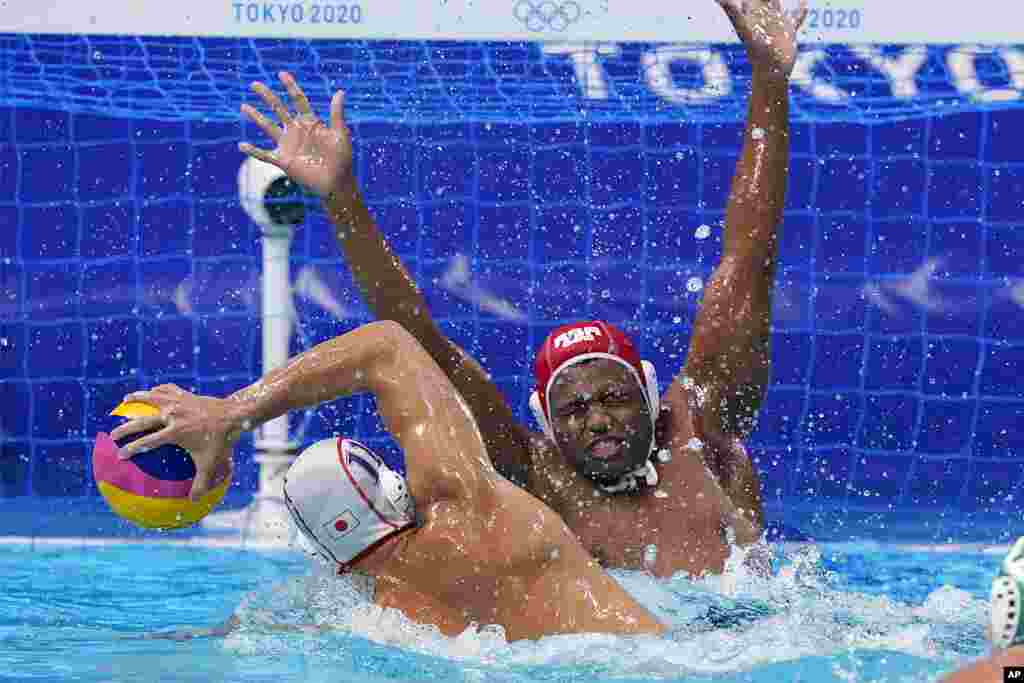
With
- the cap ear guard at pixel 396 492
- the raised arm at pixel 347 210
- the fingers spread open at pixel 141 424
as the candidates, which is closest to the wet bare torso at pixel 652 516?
the raised arm at pixel 347 210

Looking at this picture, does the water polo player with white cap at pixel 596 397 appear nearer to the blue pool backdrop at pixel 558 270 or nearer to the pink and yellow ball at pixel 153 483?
the pink and yellow ball at pixel 153 483

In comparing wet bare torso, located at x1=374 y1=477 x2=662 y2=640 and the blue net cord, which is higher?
the blue net cord

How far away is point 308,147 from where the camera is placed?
170 inches

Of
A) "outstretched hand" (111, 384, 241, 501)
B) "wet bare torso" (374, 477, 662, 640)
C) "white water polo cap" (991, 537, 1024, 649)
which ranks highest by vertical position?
"white water polo cap" (991, 537, 1024, 649)

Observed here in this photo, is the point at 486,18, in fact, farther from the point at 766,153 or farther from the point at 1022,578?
the point at 1022,578

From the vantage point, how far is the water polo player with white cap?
171 inches

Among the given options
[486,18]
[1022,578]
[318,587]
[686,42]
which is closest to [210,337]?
[486,18]

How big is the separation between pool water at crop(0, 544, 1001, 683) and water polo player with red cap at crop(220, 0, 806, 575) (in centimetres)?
18

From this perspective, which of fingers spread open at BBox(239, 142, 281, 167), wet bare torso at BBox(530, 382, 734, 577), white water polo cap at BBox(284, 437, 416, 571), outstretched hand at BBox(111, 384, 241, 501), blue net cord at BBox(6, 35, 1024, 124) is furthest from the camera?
blue net cord at BBox(6, 35, 1024, 124)

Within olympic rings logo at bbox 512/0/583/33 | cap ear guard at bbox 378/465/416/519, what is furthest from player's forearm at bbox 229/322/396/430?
olympic rings logo at bbox 512/0/583/33

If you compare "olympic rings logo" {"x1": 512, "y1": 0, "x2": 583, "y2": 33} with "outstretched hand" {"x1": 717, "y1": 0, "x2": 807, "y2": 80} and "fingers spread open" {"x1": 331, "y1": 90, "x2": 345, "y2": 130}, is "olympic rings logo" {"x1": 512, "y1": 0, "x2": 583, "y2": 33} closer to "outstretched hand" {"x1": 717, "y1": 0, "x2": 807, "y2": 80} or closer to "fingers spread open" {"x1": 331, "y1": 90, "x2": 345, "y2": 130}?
"outstretched hand" {"x1": 717, "y1": 0, "x2": 807, "y2": 80}

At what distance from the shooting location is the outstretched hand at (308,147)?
14.1 feet

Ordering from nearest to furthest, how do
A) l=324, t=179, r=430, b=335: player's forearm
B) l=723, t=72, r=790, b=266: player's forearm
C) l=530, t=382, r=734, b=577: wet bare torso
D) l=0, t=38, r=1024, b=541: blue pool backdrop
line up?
l=324, t=179, r=430, b=335: player's forearm, l=530, t=382, r=734, b=577: wet bare torso, l=723, t=72, r=790, b=266: player's forearm, l=0, t=38, r=1024, b=541: blue pool backdrop

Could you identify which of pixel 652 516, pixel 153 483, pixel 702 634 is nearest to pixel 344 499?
pixel 153 483
